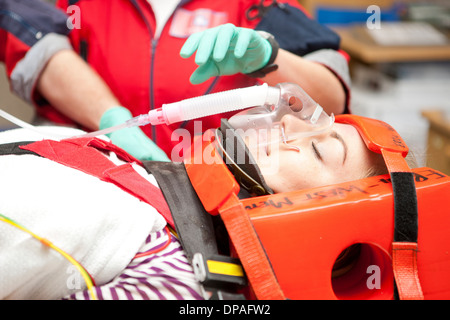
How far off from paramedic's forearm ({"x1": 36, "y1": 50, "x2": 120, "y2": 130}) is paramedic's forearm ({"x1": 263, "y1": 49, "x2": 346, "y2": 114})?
0.49 m

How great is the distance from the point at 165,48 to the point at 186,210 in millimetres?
538

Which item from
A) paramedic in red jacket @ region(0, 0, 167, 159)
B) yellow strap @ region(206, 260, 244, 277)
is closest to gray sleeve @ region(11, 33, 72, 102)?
paramedic in red jacket @ region(0, 0, 167, 159)

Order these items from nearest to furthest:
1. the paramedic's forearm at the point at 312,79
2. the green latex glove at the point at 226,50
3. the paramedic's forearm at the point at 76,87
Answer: the green latex glove at the point at 226,50
the paramedic's forearm at the point at 312,79
the paramedic's forearm at the point at 76,87

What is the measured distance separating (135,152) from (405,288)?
0.68 meters

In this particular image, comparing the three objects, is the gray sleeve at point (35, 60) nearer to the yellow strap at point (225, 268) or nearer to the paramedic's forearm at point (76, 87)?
the paramedic's forearm at point (76, 87)

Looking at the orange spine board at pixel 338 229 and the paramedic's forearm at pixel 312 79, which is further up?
the paramedic's forearm at pixel 312 79

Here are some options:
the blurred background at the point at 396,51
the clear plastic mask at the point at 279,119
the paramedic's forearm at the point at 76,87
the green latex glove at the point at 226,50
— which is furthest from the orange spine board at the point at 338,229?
the blurred background at the point at 396,51

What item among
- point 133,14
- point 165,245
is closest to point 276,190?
point 165,245

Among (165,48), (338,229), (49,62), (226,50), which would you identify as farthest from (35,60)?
(338,229)

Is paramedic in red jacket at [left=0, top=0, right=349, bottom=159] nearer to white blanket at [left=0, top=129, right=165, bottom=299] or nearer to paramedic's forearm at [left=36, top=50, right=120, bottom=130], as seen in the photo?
paramedic's forearm at [left=36, top=50, right=120, bottom=130]

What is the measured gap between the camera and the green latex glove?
85 cm

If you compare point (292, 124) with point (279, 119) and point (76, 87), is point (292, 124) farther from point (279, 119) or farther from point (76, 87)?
point (76, 87)

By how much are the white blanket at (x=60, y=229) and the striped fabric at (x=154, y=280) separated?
0.02m

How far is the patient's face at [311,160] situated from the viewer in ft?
2.81
